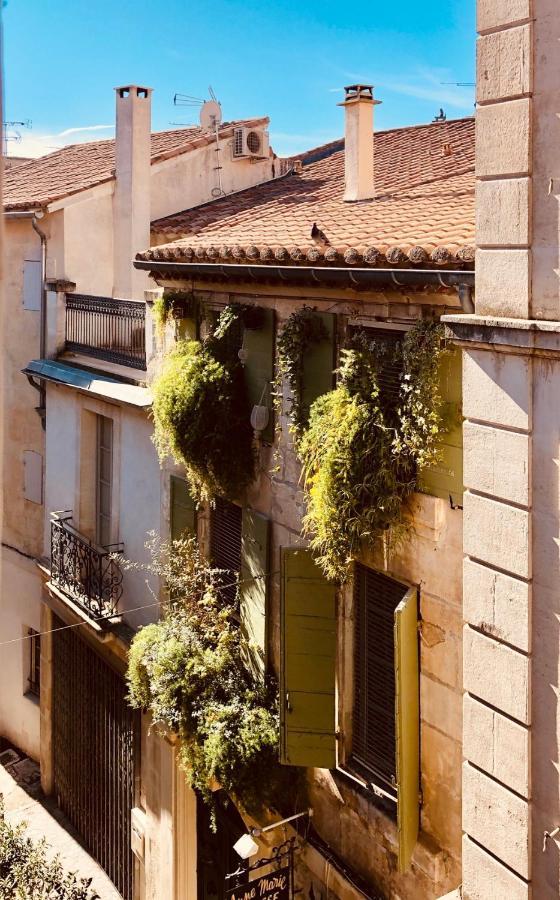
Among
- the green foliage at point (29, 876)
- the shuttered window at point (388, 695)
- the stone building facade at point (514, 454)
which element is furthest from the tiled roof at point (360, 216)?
the green foliage at point (29, 876)

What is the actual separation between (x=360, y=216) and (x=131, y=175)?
5.71 meters

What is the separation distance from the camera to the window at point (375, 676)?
27.2 ft

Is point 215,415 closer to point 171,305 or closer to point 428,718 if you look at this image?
point 171,305

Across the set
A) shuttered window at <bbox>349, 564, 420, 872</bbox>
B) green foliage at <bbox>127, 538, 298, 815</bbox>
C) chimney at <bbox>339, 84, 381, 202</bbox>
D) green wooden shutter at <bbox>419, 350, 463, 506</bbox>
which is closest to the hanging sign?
green foliage at <bbox>127, 538, 298, 815</bbox>

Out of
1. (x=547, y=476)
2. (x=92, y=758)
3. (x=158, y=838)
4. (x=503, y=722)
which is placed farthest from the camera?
(x=92, y=758)

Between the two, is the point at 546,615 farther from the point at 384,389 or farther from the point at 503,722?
the point at 384,389

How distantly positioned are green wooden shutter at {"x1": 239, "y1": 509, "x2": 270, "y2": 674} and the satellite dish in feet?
29.1

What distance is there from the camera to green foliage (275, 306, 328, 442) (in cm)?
874

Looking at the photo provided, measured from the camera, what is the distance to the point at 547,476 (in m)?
5.40

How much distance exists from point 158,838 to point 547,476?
911 centimetres

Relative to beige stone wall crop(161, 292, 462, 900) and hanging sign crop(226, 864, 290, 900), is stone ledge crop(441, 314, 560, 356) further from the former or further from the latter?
hanging sign crop(226, 864, 290, 900)

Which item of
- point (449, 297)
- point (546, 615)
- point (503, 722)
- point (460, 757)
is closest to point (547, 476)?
point (546, 615)

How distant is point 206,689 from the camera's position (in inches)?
401

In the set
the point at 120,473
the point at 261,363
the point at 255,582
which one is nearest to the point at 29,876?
the point at 255,582
